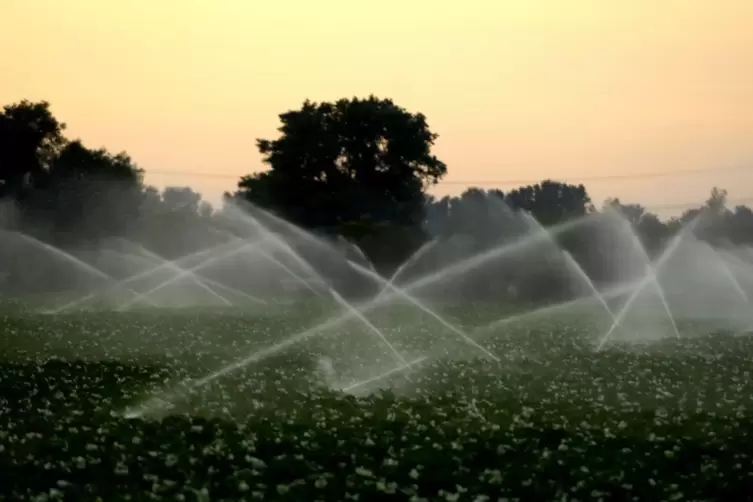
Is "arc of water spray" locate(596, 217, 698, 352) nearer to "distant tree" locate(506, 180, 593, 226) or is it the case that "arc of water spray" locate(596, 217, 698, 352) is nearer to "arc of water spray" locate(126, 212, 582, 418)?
"arc of water spray" locate(126, 212, 582, 418)

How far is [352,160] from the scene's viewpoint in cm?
9269

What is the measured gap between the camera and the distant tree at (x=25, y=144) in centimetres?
8838

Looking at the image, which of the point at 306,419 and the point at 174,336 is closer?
the point at 306,419

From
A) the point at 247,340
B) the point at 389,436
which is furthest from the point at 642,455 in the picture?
the point at 247,340

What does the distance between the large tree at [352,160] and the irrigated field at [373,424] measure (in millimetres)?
62450

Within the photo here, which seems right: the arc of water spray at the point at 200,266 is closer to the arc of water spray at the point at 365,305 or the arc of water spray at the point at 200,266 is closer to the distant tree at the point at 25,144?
the arc of water spray at the point at 365,305

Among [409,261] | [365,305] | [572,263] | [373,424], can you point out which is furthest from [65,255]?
[373,424]

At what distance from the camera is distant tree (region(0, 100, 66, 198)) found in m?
88.4

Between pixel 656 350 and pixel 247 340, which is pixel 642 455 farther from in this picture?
pixel 247 340

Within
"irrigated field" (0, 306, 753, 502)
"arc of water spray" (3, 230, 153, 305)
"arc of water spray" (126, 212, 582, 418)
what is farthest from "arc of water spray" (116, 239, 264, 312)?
"irrigated field" (0, 306, 753, 502)

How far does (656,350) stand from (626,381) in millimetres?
7169

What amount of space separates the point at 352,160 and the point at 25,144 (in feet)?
91.1

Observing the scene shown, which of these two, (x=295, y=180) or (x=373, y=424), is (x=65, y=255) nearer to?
(x=295, y=180)

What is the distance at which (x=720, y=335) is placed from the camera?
33594mm
